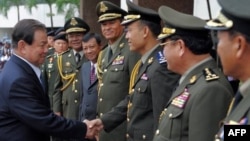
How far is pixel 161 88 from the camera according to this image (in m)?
3.68

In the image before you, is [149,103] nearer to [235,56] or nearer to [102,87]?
[102,87]

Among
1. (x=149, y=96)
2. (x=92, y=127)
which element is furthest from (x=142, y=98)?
(x=92, y=127)

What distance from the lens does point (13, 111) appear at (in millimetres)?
3533

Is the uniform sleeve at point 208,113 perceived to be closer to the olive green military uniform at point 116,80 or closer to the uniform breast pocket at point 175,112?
the uniform breast pocket at point 175,112

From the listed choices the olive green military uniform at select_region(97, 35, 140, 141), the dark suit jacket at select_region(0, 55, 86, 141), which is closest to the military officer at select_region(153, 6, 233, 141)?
the dark suit jacket at select_region(0, 55, 86, 141)

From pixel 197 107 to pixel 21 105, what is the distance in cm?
141

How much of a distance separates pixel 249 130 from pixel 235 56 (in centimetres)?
34

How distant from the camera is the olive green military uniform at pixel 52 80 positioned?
6.92m

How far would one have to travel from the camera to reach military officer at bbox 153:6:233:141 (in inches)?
107

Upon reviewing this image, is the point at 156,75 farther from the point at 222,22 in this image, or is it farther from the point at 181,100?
the point at 222,22

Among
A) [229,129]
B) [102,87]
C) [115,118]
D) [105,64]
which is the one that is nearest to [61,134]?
[115,118]

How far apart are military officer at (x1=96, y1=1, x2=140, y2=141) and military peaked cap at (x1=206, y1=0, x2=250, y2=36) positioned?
253 centimetres

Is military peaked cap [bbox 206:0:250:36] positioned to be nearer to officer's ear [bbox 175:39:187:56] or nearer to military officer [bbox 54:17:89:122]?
officer's ear [bbox 175:39:187:56]

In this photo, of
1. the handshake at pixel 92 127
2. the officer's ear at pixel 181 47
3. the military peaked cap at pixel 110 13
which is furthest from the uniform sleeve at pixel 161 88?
the military peaked cap at pixel 110 13
